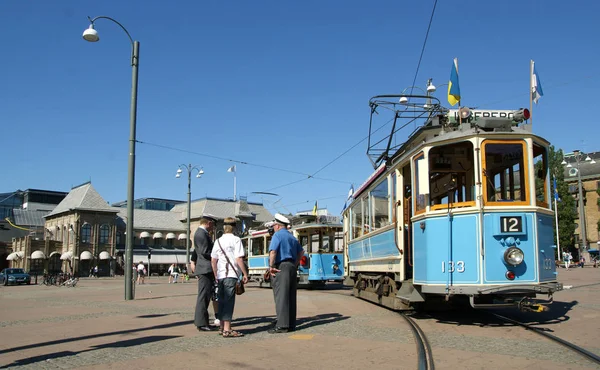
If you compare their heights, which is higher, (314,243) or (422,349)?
(314,243)

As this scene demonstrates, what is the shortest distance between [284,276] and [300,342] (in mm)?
1238

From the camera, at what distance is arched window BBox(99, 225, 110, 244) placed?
68.4 metres

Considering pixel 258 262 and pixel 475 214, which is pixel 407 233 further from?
pixel 258 262

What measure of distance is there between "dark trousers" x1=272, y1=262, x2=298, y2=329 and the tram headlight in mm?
3379

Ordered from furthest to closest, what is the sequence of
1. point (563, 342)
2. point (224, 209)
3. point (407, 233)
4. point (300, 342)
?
1. point (224, 209)
2. point (407, 233)
3. point (300, 342)
4. point (563, 342)

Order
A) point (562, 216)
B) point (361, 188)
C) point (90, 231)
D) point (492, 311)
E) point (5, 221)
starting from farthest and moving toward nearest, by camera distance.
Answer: point (5, 221)
point (90, 231)
point (562, 216)
point (361, 188)
point (492, 311)

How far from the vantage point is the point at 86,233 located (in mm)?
66875

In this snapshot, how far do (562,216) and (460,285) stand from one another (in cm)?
5445

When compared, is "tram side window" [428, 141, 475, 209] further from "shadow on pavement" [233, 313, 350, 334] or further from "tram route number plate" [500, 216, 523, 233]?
"shadow on pavement" [233, 313, 350, 334]

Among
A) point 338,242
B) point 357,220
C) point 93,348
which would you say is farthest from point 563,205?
point 93,348

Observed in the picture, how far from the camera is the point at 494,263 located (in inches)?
328

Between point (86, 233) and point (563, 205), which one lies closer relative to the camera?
point (563, 205)

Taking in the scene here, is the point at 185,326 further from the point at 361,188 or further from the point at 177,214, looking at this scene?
the point at 177,214

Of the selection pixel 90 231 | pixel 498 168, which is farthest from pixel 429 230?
pixel 90 231
